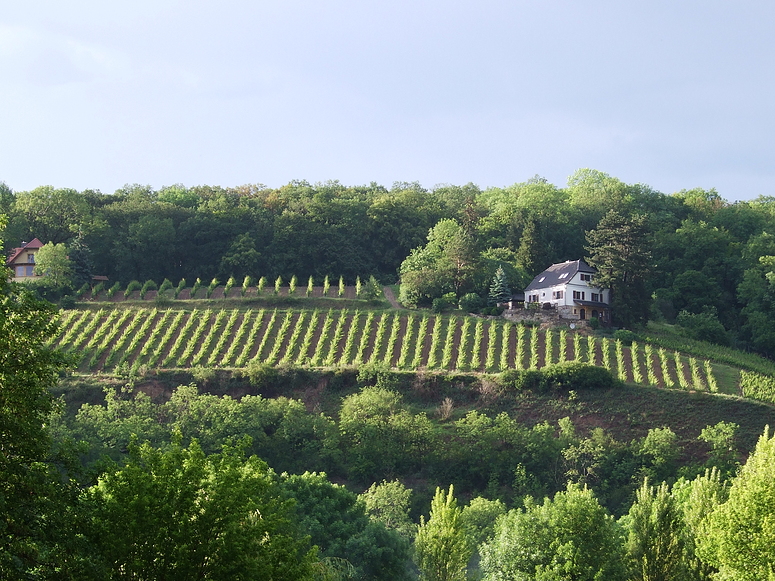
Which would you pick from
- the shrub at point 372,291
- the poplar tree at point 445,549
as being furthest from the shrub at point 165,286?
the poplar tree at point 445,549

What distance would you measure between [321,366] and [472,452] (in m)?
12.6

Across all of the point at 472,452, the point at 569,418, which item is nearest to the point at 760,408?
the point at 569,418

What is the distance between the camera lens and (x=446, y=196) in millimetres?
87000

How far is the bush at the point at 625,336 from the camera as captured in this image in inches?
2254

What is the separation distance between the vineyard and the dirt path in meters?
2.51

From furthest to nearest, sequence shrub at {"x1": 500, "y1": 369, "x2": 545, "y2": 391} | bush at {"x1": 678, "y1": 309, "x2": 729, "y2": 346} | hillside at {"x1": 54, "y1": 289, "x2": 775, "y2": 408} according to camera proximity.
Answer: bush at {"x1": 678, "y1": 309, "x2": 729, "y2": 346} < hillside at {"x1": 54, "y1": 289, "x2": 775, "y2": 408} < shrub at {"x1": 500, "y1": 369, "x2": 545, "y2": 391}

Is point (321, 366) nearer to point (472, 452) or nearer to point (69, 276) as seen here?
point (472, 452)

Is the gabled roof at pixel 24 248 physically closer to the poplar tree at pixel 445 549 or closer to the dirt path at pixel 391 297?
the dirt path at pixel 391 297

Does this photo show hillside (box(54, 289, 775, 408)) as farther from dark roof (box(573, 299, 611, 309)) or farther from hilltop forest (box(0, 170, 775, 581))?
dark roof (box(573, 299, 611, 309))

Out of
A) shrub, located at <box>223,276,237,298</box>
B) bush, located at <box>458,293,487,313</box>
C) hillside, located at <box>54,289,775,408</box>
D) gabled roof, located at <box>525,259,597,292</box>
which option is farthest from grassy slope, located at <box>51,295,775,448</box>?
shrub, located at <box>223,276,237,298</box>

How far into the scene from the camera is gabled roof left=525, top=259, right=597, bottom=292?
6419 cm

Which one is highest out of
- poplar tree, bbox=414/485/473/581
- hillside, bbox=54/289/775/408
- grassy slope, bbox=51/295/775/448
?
hillside, bbox=54/289/775/408

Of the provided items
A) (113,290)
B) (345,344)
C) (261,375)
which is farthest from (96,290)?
(345,344)

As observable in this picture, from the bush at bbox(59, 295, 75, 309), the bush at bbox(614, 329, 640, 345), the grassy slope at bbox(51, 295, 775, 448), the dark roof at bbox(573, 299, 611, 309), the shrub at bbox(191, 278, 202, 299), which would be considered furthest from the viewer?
the shrub at bbox(191, 278, 202, 299)
